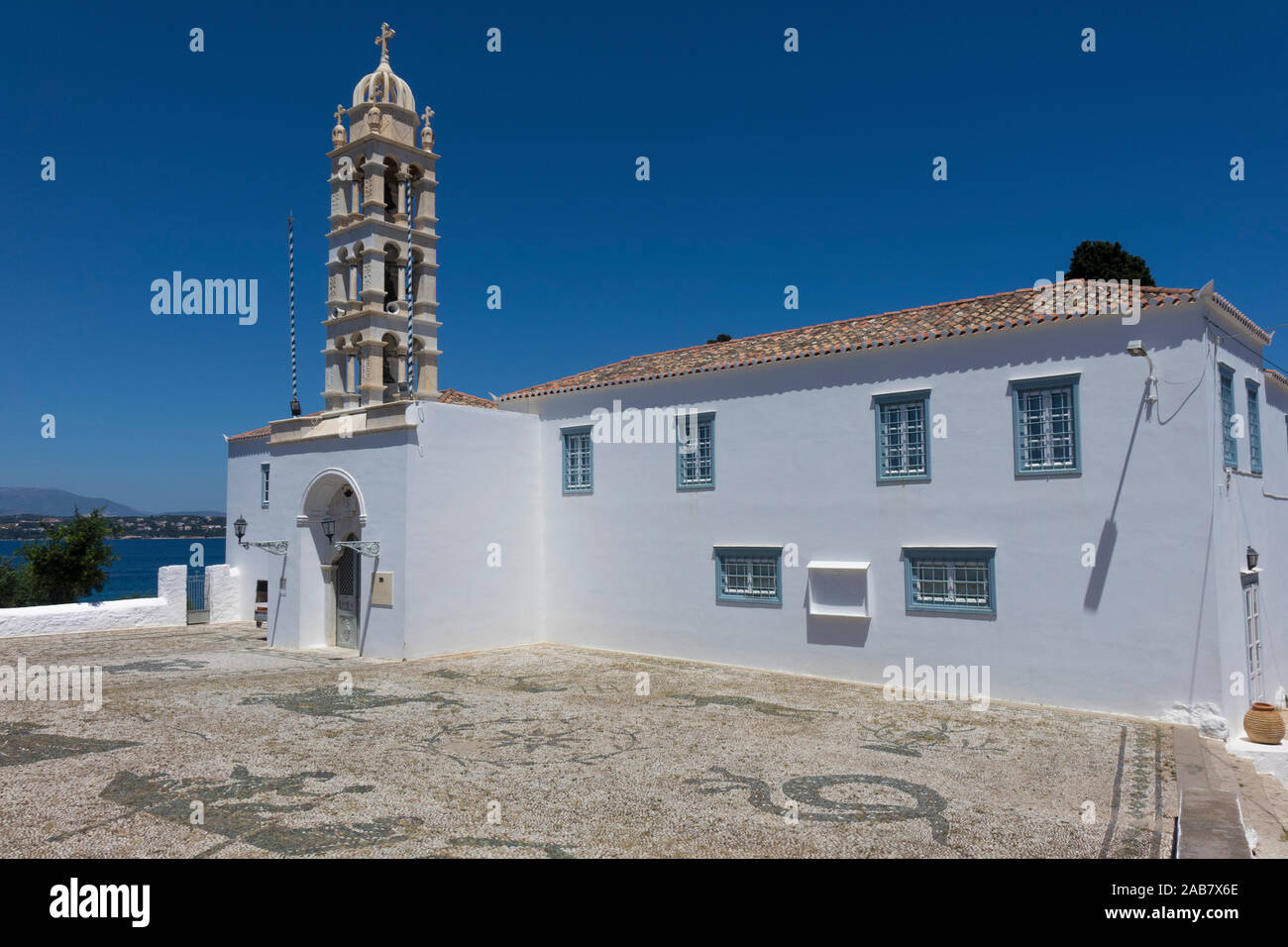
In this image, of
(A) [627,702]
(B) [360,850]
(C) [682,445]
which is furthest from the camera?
(C) [682,445]

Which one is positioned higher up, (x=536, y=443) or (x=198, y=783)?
(x=536, y=443)

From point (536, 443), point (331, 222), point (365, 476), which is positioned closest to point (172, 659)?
point (365, 476)

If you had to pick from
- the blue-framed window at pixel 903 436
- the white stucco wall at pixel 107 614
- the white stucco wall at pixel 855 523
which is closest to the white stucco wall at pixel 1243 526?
the white stucco wall at pixel 855 523

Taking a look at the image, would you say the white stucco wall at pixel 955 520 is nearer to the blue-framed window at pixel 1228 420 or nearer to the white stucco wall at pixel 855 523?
the white stucco wall at pixel 855 523

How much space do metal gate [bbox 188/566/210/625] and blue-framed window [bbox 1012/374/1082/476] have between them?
21872 mm

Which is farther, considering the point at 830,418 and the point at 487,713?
the point at 830,418

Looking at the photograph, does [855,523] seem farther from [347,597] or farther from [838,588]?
[347,597]

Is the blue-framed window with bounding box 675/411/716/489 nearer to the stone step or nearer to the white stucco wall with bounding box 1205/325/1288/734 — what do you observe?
the white stucco wall with bounding box 1205/325/1288/734

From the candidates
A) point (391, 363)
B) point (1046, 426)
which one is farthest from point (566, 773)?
point (391, 363)

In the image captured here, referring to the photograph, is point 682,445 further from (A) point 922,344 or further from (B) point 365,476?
(B) point 365,476

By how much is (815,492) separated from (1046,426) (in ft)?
12.4
